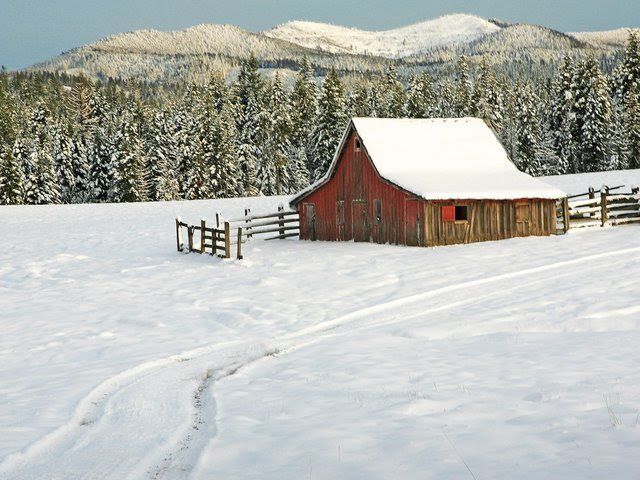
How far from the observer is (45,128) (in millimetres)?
79250

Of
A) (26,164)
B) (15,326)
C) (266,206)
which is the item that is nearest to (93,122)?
(26,164)

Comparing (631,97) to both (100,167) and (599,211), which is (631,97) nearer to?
(599,211)

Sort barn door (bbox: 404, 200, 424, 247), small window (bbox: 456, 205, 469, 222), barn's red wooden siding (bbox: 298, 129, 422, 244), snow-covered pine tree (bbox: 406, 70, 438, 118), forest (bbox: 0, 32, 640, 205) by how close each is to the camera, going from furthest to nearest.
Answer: snow-covered pine tree (bbox: 406, 70, 438, 118), forest (bbox: 0, 32, 640, 205), barn's red wooden siding (bbox: 298, 129, 422, 244), small window (bbox: 456, 205, 469, 222), barn door (bbox: 404, 200, 424, 247)

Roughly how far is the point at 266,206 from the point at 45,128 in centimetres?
4352

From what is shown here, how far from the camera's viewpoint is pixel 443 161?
31.6m

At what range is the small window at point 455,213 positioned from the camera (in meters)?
27.6

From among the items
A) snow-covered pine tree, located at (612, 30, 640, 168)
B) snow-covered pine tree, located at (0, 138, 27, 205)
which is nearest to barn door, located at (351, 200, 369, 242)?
snow-covered pine tree, located at (612, 30, 640, 168)

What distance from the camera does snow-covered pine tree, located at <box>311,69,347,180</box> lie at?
60375mm

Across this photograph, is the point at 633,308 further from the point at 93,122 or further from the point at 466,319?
the point at 93,122

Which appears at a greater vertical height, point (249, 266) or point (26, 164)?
point (26, 164)

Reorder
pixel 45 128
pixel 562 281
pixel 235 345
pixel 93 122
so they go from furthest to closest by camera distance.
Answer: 1. pixel 93 122
2. pixel 45 128
3. pixel 562 281
4. pixel 235 345

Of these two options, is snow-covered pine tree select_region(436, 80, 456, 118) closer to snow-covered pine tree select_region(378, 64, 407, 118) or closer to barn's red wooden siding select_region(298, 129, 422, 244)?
snow-covered pine tree select_region(378, 64, 407, 118)

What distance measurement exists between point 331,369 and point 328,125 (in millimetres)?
51451

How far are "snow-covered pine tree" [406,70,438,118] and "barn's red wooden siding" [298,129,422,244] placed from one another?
125 feet
